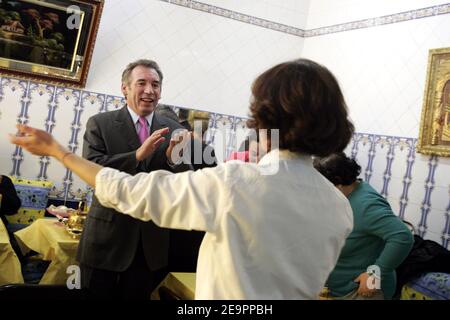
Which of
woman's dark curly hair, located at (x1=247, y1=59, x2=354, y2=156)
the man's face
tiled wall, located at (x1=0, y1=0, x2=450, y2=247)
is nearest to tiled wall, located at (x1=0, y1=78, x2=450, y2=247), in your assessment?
tiled wall, located at (x1=0, y1=0, x2=450, y2=247)

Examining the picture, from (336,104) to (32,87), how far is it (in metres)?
→ 2.44

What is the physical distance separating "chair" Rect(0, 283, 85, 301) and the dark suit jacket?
0.93ft

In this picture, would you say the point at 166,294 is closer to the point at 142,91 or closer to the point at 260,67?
the point at 142,91

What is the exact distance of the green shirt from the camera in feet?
5.49

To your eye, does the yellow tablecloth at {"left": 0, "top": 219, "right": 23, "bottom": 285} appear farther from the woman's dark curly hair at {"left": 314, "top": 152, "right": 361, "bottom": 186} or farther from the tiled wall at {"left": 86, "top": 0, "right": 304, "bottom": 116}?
the tiled wall at {"left": 86, "top": 0, "right": 304, "bottom": 116}

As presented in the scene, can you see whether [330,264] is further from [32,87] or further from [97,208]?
[32,87]

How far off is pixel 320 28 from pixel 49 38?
1930 millimetres

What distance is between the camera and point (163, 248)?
4.90 ft

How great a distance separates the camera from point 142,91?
5.25 ft

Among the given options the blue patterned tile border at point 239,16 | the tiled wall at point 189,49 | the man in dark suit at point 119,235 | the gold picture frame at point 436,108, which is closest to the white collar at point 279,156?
the man in dark suit at point 119,235

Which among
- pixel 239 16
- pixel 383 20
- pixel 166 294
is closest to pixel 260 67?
pixel 239 16
